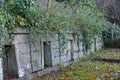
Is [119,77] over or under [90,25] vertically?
under

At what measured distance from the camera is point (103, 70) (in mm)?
8445

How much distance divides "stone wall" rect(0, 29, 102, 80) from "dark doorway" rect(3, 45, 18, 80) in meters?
0.09

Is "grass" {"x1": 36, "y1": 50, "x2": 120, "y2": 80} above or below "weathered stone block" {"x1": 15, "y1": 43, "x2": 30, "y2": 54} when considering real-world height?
below

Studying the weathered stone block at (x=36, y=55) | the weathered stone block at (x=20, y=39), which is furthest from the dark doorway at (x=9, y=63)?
the weathered stone block at (x=36, y=55)

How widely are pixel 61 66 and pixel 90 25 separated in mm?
3411

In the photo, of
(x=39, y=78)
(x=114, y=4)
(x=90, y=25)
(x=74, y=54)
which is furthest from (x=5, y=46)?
(x=114, y=4)

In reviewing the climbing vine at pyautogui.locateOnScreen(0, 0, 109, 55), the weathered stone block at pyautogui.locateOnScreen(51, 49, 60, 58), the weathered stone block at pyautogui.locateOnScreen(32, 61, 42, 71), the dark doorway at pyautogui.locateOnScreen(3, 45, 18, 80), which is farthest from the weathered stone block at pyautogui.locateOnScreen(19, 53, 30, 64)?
the weathered stone block at pyautogui.locateOnScreen(51, 49, 60, 58)

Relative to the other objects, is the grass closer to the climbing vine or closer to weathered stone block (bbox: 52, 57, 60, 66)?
weathered stone block (bbox: 52, 57, 60, 66)

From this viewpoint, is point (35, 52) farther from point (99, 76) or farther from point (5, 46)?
point (99, 76)

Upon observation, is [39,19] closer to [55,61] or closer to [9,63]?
[9,63]

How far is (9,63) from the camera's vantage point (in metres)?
6.55

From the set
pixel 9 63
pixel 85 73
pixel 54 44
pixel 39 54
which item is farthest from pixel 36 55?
pixel 85 73

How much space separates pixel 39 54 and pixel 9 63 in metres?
1.25

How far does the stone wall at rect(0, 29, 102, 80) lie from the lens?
258 inches
